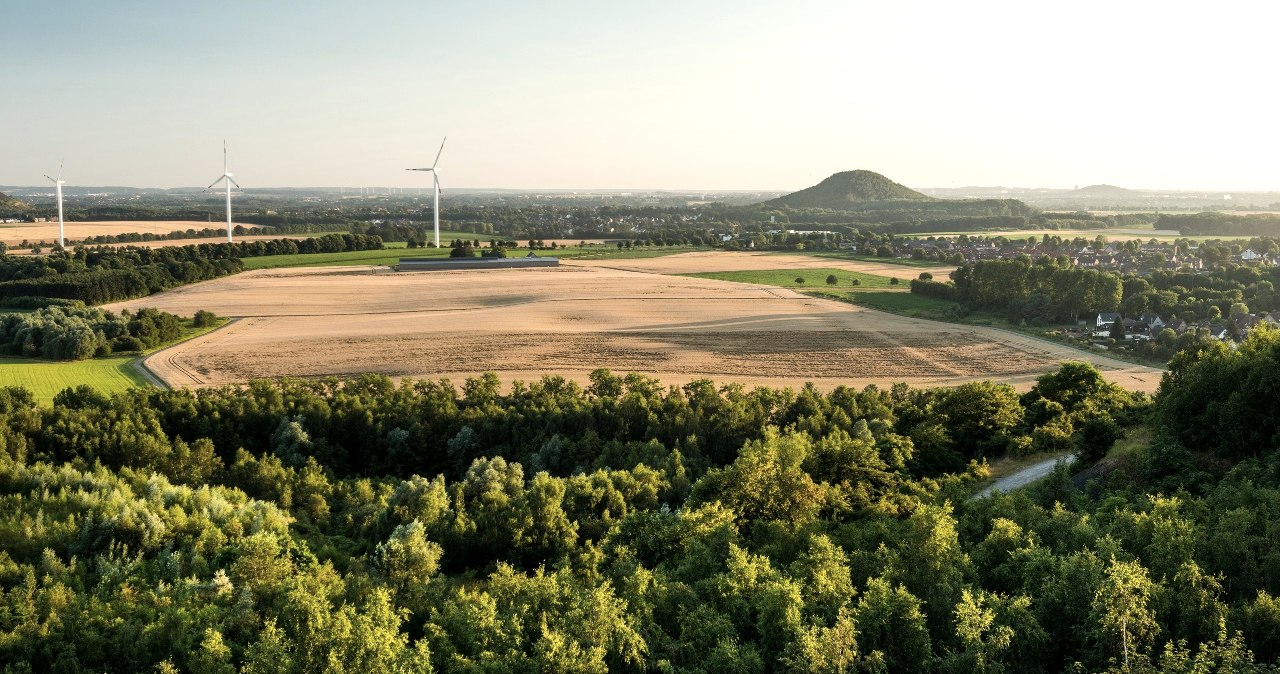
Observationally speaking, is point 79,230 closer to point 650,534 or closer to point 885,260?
point 885,260

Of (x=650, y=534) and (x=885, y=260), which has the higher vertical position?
(x=885, y=260)

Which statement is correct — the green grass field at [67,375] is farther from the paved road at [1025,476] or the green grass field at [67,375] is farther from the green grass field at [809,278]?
the green grass field at [809,278]

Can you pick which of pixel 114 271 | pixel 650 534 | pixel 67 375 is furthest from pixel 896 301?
pixel 114 271

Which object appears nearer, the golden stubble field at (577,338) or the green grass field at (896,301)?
the golden stubble field at (577,338)

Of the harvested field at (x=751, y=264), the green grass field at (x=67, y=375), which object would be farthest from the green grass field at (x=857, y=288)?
the green grass field at (x=67, y=375)

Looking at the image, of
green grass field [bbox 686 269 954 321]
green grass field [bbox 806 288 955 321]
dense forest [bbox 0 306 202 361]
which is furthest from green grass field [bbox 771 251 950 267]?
dense forest [bbox 0 306 202 361]

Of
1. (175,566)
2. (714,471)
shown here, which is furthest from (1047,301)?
(175,566)

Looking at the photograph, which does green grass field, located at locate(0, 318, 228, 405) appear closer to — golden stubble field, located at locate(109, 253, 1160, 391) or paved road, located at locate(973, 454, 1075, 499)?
golden stubble field, located at locate(109, 253, 1160, 391)
